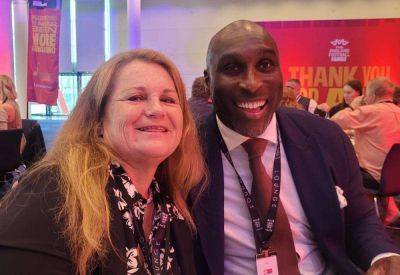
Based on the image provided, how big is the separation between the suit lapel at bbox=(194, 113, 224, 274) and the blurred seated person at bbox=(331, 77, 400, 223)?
2.84 meters

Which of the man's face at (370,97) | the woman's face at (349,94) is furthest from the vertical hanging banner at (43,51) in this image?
the man's face at (370,97)

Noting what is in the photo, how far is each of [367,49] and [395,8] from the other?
149 centimetres

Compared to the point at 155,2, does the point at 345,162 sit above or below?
below

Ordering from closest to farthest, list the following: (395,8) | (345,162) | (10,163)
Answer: (345,162), (10,163), (395,8)

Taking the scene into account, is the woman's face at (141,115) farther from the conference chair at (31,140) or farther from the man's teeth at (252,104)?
the conference chair at (31,140)

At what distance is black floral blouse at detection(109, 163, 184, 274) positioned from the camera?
1034 mm

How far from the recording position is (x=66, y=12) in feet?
32.9

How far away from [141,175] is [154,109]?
0.19 m

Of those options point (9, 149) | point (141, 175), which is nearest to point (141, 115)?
point (141, 175)

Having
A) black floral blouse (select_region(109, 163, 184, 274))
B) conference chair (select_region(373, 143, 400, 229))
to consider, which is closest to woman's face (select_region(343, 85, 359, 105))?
conference chair (select_region(373, 143, 400, 229))

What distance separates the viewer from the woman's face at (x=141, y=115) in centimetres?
108

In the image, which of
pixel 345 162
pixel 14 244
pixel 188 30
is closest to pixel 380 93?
pixel 345 162

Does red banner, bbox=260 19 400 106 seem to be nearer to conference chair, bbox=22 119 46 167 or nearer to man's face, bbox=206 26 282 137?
conference chair, bbox=22 119 46 167

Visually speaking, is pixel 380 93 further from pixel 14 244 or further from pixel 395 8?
pixel 395 8
